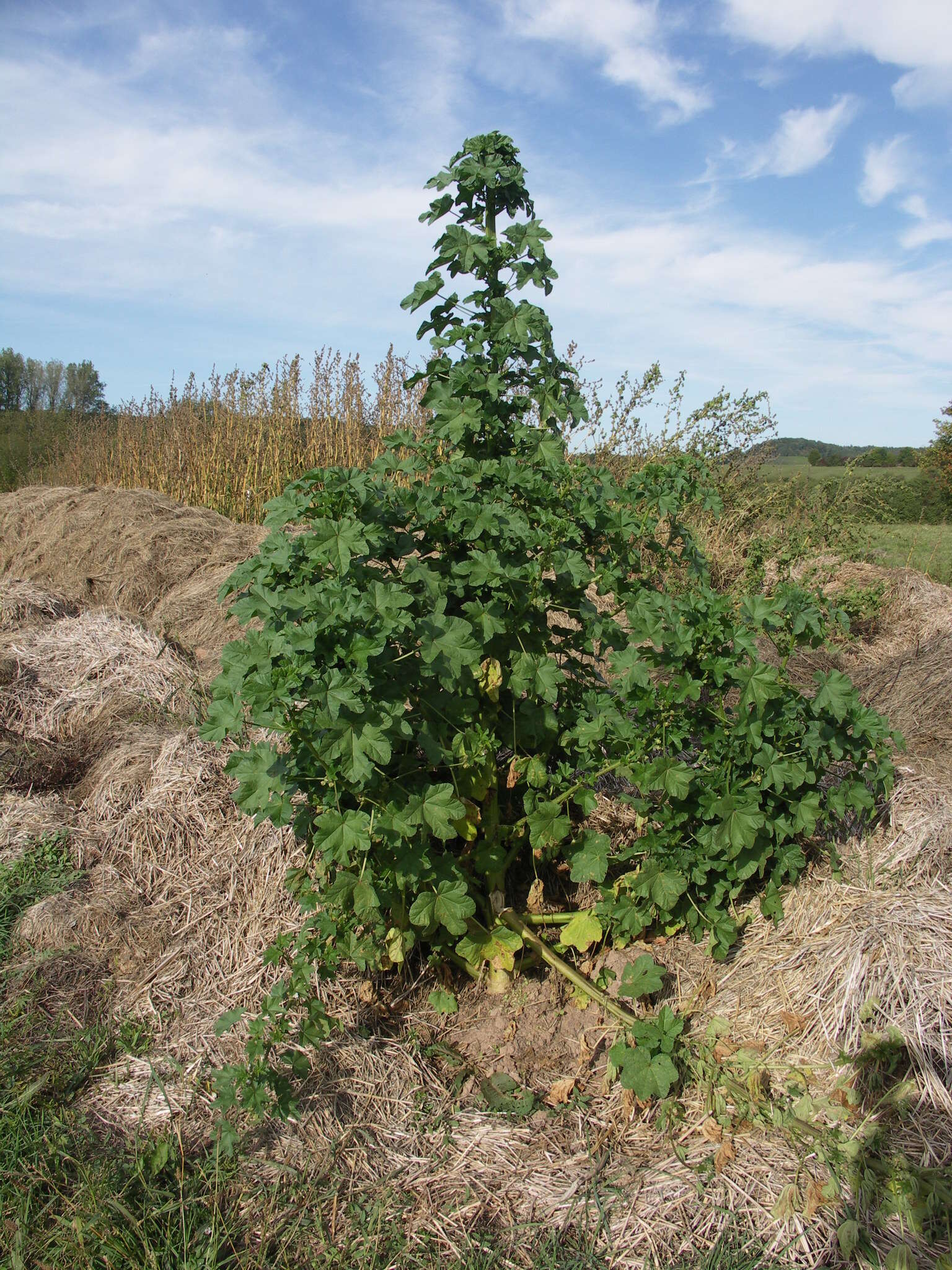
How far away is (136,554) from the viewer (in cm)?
654

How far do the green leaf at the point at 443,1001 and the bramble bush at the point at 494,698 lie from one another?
0.13 metres

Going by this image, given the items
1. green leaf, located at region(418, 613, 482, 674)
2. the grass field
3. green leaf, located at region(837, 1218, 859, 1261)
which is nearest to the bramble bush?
green leaf, located at region(418, 613, 482, 674)

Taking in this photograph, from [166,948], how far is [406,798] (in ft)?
4.12

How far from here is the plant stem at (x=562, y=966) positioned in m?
2.50

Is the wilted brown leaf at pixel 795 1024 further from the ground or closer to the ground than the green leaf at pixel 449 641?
closer to the ground

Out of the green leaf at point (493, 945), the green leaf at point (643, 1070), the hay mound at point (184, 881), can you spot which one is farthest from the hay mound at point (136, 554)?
the green leaf at point (643, 1070)

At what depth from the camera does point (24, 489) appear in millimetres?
10289

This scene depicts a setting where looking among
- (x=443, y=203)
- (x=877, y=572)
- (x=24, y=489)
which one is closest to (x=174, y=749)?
(x=443, y=203)

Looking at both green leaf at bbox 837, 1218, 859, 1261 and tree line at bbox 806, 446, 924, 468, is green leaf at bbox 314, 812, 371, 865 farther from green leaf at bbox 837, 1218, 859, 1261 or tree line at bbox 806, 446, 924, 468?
tree line at bbox 806, 446, 924, 468

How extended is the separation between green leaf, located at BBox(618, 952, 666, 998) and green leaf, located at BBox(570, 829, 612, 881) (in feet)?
0.83

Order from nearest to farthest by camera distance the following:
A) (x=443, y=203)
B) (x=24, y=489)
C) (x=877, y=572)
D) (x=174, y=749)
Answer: (x=443, y=203) → (x=174, y=749) → (x=877, y=572) → (x=24, y=489)

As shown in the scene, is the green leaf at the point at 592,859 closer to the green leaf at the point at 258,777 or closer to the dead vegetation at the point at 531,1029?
the dead vegetation at the point at 531,1029

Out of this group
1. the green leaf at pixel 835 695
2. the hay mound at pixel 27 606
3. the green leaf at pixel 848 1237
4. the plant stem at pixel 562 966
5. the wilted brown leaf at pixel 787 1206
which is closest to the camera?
the green leaf at pixel 848 1237

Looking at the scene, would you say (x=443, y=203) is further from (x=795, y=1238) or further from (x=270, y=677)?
(x=795, y=1238)
